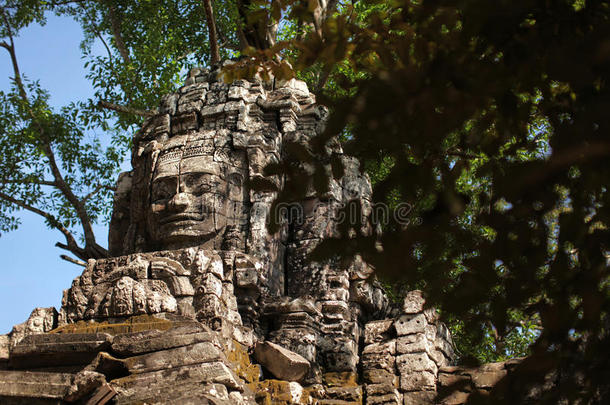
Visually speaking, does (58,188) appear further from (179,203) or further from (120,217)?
(179,203)

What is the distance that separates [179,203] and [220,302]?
1.96 m

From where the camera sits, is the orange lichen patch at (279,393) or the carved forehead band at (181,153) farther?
the carved forehead band at (181,153)

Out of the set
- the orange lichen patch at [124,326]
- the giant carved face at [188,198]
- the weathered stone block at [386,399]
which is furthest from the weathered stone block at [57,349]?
the weathered stone block at [386,399]

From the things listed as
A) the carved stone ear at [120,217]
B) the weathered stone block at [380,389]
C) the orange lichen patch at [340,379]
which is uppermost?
the carved stone ear at [120,217]

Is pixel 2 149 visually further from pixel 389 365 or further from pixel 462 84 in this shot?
pixel 462 84

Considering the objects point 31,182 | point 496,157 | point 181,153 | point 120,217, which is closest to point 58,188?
point 31,182

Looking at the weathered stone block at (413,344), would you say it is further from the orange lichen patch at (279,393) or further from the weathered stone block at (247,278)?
the weathered stone block at (247,278)

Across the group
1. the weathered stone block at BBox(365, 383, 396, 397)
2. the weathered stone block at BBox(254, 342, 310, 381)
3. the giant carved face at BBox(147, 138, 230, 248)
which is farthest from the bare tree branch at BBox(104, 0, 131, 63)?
the weathered stone block at BBox(365, 383, 396, 397)

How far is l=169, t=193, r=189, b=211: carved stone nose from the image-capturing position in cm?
897

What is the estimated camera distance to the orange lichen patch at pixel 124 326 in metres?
6.80

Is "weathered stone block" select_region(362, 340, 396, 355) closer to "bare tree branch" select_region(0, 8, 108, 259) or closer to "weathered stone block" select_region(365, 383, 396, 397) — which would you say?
"weathered stone block" select_region(365, 383, 396, 397)

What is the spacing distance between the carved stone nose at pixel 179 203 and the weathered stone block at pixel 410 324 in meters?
2.99

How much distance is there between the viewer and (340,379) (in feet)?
26.6

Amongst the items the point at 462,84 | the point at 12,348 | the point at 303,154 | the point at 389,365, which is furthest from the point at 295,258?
the point at 462,84
